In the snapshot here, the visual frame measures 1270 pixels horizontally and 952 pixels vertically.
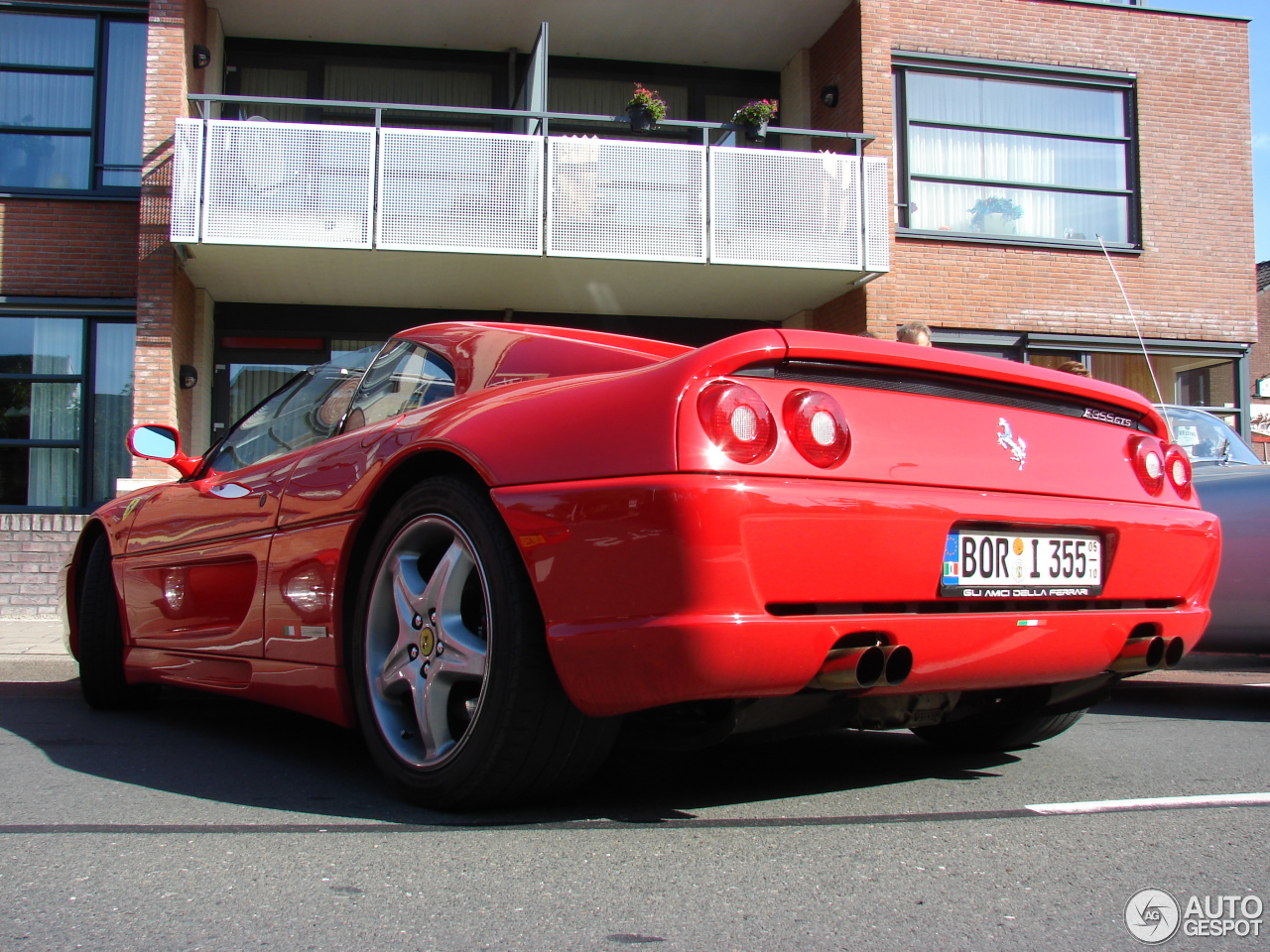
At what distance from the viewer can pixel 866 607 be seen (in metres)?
2.29

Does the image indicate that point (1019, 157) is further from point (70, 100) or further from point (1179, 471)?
point (1179, 471)

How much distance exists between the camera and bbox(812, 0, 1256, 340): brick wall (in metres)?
13.1

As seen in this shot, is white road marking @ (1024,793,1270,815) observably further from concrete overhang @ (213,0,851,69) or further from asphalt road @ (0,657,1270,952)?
concrete overhang @ (213,0,851,69)

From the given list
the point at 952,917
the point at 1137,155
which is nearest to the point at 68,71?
the point at 1137,155

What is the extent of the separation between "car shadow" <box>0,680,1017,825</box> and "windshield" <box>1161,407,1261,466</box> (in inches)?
96.0

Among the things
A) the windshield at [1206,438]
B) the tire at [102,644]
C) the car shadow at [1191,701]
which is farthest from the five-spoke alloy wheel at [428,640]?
the windshield at [1206,438]

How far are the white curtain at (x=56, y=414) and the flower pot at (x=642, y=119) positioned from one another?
6.56m

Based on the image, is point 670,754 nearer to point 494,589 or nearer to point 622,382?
point 494,589

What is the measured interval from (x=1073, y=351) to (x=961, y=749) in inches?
433

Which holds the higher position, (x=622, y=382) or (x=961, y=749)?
(x=622, y=382)

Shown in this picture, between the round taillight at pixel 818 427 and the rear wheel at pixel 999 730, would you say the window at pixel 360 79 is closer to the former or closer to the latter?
the rear wheel at pixel 999 730

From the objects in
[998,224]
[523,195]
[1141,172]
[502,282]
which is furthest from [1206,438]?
[1141,172]

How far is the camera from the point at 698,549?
6.93 feet

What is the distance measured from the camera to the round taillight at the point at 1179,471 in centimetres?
305
